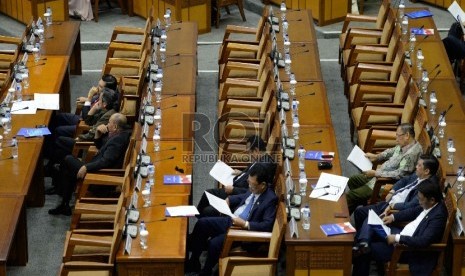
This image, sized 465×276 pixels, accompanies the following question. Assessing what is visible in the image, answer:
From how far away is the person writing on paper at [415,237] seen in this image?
8.34 meters

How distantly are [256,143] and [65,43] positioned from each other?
134 inches

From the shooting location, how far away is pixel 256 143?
9414 mm

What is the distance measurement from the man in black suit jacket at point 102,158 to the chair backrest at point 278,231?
190 cm

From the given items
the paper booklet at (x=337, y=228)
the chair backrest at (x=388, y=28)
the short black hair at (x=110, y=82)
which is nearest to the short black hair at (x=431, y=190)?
the paper booklet at (x=337, y=228)

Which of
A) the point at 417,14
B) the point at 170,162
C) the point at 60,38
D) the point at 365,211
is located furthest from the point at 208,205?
the point at 417,14

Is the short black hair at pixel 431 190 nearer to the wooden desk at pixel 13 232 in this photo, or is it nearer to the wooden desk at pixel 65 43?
the wooden desk at pixel 13 232

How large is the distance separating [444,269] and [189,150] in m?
2.29

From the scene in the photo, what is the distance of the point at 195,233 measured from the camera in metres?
8.95

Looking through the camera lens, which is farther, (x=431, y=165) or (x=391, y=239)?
(x=431, y=165)

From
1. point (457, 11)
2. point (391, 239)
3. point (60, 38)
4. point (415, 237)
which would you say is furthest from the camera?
point (60, 38)

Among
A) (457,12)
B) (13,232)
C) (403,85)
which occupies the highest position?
(457,12)

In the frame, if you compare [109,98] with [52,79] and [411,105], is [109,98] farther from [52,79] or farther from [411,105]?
[411,105]

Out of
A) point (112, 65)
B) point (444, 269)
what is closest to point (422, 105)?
point (444, 269)

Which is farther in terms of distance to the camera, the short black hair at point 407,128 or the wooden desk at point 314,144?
the short black hair at point 407,128
